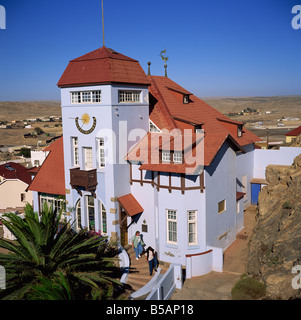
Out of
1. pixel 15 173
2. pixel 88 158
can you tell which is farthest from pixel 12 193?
pixel 88 158

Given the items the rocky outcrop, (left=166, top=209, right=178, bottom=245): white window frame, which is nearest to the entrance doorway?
(left=166, top=209, right=178, bottom=245): white window frame

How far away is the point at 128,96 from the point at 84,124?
121 inches

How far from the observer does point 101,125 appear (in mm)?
20391

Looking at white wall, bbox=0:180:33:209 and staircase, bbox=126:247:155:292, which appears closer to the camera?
staircase, bbox=126:247:155:292

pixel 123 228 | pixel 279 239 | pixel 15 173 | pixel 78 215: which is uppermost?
pixel 15 173

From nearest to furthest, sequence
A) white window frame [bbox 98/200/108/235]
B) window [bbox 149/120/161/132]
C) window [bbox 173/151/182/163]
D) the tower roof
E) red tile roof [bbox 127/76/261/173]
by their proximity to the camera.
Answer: window [bbox 173/151/182/163]
red tile roof [bbox 127/76/261/173]
the tower roof
white window frame [bbox 98/200/108/235]
window [bbox 149/120/161/132]

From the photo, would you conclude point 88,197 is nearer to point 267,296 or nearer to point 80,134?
point 80,134

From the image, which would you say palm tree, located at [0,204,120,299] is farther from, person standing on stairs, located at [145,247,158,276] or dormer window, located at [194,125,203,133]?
dormer window, located at [194,125,203,133]

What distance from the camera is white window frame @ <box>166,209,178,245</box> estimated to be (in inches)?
778

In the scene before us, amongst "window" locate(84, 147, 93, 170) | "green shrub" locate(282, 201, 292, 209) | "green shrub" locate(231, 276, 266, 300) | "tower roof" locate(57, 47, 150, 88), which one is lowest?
"green shrub" locate(231, 276, 266, 300)

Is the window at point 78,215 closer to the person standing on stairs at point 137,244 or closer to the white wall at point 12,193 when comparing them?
the person standing on stairs at point 137,244

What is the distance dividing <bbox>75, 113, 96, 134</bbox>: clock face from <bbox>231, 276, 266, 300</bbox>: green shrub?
37.6 ft

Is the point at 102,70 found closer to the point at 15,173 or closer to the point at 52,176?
the point at 52,176
